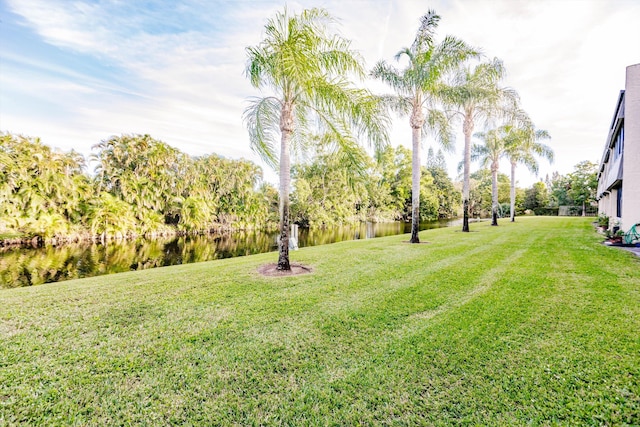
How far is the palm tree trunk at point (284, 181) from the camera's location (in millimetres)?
6773

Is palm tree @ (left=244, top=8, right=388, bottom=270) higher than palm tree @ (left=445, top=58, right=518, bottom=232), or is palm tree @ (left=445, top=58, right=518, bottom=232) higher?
palm tree @ (left=445, top=58, right=518, bottom=232)

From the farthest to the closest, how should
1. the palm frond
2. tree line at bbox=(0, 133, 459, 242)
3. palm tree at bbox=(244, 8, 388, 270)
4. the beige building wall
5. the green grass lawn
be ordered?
tree line at bbox=(0, 133, 459, 242)
the beige building wall
the palm frond
palm tree at bbox=(244, 8, 388, 270)
the green grass lawn

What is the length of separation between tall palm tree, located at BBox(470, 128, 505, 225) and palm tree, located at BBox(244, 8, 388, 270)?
62.5 ft

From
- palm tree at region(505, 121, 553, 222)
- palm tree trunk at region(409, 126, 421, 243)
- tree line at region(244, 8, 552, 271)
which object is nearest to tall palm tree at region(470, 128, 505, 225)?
palm tree at region(505, 121, 553, 222)

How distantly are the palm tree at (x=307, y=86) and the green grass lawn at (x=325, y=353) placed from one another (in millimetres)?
3114

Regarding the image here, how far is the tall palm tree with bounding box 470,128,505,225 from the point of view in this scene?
21.8 m

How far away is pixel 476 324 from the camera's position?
3.89 m

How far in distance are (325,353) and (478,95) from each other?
50.4 ft

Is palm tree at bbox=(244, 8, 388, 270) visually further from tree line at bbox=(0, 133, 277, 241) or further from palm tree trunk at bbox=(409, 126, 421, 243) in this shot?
tree line at bbox=(0, 133, 277, 241)

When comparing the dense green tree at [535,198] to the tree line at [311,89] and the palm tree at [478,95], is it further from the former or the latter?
the tree line at [311,89]

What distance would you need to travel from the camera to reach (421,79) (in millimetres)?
11039

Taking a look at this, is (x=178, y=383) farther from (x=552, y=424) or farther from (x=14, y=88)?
(x=14, y=88)

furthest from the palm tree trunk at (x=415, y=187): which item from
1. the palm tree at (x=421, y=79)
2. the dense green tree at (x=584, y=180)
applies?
the dense green tree at (x=584, y=180)

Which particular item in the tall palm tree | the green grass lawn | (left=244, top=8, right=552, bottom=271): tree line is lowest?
the green grass lawn
